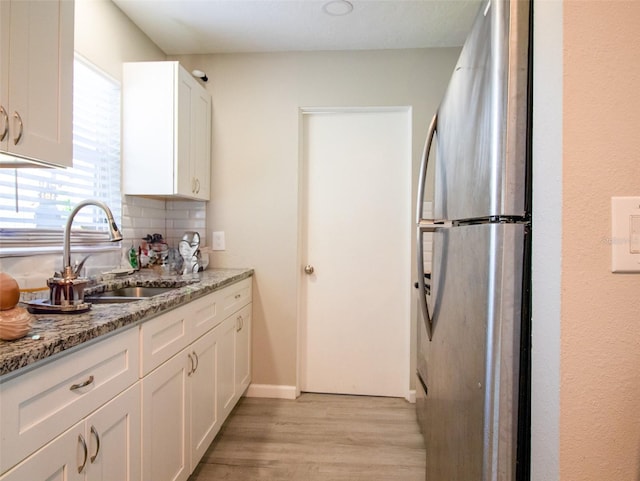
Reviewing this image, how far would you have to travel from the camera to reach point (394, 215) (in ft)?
8.46

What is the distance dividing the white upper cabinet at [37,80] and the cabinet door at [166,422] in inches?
34.3

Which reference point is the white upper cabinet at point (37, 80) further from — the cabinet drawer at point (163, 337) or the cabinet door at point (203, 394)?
the cabinet door at point (203, 394)

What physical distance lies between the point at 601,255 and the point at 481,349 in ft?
1.03

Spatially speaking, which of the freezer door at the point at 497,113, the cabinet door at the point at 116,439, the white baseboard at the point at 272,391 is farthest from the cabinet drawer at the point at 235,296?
the freezer door at the point at 497,113

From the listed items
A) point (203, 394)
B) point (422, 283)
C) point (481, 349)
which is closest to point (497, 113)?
point (481, 349)

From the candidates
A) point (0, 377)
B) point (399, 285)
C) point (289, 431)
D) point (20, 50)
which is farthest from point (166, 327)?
point (399, 285)

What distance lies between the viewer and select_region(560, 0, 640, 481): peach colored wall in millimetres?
624

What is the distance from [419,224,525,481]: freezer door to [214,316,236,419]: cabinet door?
4.06ft

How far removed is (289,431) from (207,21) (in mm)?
2570

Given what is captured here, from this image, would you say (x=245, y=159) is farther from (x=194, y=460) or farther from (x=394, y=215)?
(x=194, y=460)

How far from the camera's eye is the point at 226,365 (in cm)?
201

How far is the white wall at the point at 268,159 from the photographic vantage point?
2.52m

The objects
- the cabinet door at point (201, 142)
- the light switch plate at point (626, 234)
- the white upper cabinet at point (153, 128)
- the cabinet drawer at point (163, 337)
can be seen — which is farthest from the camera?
the cabinet door at point (201, 142)

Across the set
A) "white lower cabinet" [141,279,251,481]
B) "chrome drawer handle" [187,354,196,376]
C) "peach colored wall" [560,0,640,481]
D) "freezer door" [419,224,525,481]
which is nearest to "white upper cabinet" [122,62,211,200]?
"white lower cabinet" [141,279,251,481]
